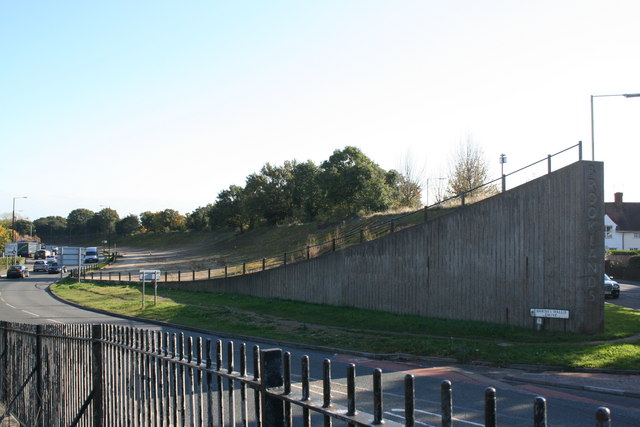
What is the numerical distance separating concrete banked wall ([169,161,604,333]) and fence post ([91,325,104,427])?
1564cm

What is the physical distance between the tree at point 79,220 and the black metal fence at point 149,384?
162161mm

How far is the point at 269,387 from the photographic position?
3248 millimetres

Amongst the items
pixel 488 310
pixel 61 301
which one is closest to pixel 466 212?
pixel 488 310

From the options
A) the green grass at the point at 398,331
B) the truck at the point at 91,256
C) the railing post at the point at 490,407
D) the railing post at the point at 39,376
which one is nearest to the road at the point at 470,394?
the green grass at the point at 398,331

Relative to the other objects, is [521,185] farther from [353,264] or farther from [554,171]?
[353,264]

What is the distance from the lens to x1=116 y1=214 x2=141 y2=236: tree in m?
147

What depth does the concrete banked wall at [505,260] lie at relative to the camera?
17.2 m

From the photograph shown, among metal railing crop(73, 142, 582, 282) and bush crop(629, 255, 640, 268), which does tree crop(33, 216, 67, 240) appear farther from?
bush crop(629, 255, 640, 268)

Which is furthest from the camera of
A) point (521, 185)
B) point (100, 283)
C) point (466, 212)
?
point (100, 283)

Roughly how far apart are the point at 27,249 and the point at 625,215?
295 feet

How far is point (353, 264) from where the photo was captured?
23812 millimetres

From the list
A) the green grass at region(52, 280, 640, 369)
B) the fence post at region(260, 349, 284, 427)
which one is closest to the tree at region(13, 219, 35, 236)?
the green grass at region(52, 280, 640, 369)

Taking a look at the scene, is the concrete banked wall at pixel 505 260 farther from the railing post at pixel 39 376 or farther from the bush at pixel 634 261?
the bush at pixel 634 261

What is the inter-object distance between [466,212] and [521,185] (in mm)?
2218
